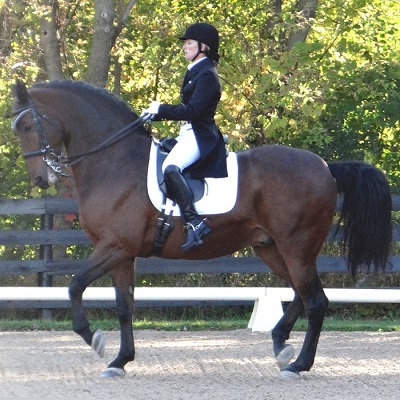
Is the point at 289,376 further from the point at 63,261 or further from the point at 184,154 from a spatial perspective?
the point at 63,261

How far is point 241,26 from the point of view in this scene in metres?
14.0

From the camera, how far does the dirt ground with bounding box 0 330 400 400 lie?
6688 mm

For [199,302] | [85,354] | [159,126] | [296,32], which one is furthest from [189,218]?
[296,32]

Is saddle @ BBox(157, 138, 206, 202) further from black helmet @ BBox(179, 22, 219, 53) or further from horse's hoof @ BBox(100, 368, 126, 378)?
horse's hoof @ BBox(100, 368, 126, 378)

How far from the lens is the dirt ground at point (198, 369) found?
21.9 feet

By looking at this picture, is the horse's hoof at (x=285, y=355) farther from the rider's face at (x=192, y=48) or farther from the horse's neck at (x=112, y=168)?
the rider's face at (x=192, y=48)

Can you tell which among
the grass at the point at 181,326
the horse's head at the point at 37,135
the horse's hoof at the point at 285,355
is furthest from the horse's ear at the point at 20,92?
the grass at the point at 181,326

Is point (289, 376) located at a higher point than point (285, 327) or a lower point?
lower

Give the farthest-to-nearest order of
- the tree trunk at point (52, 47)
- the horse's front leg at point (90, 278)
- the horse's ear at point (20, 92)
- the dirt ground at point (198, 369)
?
the tree trunk at point (52, 47) < the horse's ear at point (20, 92) < the horse's front leg at point (90, 278) < the dirt ground at point (198, 369)

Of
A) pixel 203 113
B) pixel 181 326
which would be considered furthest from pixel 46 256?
pixel 203 113

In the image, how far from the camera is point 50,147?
735 cm

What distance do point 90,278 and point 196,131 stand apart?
1.41m

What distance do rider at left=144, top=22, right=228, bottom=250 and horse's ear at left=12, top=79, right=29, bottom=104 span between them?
98 centimetres

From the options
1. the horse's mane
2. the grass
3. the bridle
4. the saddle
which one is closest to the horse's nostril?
the bridle
